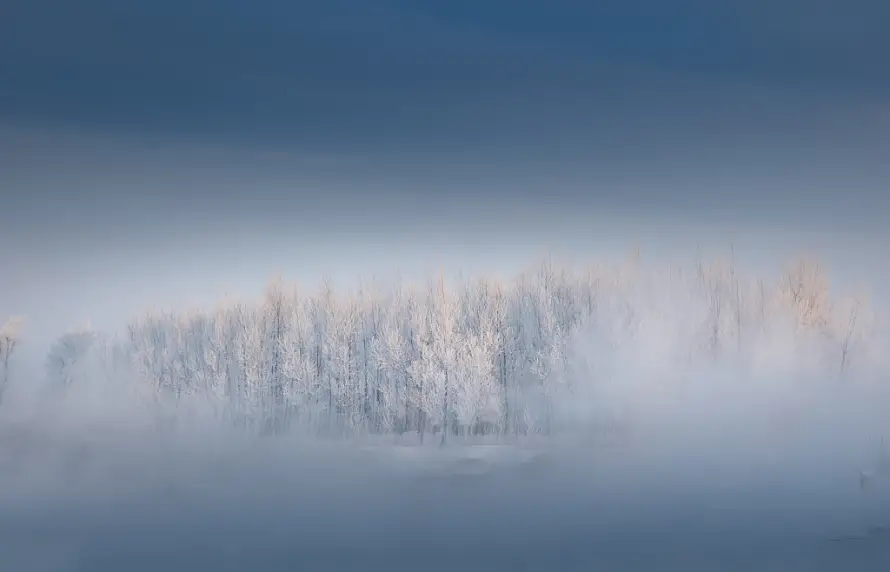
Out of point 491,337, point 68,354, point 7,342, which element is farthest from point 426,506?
point 7,342

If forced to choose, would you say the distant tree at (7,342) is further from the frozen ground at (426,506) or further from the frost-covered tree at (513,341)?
the frost-covered tree at (513,341)

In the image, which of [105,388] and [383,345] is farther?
[383,345]

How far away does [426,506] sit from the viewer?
4523 mm

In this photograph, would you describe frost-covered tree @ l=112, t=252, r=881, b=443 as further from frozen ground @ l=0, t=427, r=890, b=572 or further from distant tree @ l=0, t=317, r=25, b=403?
distant tree @ l=0, t=317, r=25, b=403

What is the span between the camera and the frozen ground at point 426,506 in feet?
14.2

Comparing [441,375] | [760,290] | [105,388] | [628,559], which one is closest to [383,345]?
[441,375]

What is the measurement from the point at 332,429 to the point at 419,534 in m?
0.82

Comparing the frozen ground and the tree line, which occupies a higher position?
the tree line

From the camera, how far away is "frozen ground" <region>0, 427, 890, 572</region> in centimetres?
434

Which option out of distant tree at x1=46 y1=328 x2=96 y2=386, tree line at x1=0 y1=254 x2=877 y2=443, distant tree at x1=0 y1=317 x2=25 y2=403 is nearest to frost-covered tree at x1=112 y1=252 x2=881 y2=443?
tree line at x1=0 y1=254 x2=877 y2=443

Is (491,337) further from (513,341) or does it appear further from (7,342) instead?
(7,342)

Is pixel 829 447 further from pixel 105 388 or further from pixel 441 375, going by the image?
pixel 105 388

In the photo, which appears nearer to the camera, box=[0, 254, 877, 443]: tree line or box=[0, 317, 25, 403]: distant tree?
box=[0, 317, 25, 403]: distant tree

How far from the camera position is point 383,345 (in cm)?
463
